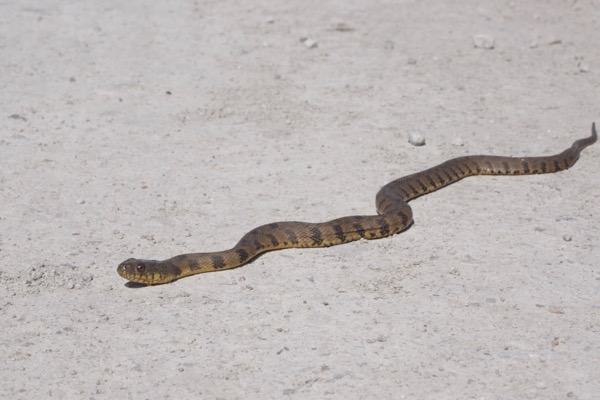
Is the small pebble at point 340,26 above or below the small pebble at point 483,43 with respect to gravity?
below

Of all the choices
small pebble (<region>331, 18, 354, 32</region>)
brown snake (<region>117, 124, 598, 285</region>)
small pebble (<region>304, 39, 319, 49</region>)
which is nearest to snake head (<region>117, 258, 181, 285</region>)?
brown snake (<region>117, 124, 598, 285</region>)

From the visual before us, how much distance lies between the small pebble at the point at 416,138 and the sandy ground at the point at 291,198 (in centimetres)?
14

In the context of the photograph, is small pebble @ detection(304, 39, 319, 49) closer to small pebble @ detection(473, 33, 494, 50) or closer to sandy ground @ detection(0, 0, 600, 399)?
sandy ground @ detection(0, 0, 600, 399)

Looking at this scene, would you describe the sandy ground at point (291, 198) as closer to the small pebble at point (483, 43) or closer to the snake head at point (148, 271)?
the snake head at point (148, 271)

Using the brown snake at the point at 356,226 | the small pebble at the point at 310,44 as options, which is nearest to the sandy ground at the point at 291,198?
the small pebble at the point at 310,44

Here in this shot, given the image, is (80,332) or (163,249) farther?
(163,249)

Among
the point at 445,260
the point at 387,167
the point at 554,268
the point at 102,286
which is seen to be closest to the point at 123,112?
the point at 387,167

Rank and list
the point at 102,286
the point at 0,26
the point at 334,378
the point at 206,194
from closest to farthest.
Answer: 1. the point at 334,378
2. the point at 102,286
3. the point at 206,194
4. the point at 0,26

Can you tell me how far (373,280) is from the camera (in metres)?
8.41

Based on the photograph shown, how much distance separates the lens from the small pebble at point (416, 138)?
11.5 meters

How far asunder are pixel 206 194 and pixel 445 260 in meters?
2.77

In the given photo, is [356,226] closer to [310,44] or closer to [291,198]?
[291,198]

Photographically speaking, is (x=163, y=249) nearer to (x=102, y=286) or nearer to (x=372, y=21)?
(x=102, y=286)

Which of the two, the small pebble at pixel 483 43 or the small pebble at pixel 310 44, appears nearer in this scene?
the small pebble at pixel 310 44
